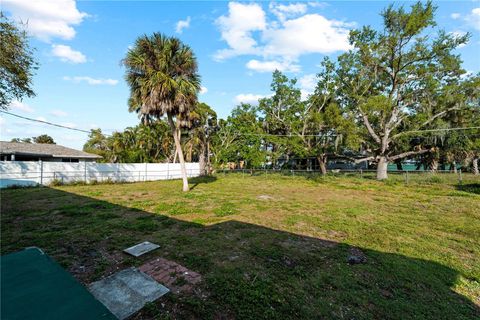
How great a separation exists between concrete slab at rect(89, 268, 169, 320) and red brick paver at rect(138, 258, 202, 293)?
0.36 feet

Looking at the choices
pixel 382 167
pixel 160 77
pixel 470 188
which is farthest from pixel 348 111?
pixel 160 77

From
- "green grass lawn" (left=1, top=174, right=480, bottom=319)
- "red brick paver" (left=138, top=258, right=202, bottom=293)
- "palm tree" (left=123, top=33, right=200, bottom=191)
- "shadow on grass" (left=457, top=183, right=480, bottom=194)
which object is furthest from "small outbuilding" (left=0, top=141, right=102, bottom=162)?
"shadow on grass" (left=457, top=183, right=480, bottom=194)

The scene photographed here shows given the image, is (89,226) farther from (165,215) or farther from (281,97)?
(281,97)

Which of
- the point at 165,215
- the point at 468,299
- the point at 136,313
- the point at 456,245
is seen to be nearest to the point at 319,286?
the point at 468,299

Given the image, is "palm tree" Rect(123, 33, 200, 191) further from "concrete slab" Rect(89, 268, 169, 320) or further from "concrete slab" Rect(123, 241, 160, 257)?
"concrete slab" Rect(89, 268, 169, 320)

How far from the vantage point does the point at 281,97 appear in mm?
24562

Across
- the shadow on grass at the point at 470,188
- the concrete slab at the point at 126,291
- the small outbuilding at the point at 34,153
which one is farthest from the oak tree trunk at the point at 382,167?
the small outbuilding at the point at 34,153

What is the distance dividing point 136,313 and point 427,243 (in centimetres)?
619

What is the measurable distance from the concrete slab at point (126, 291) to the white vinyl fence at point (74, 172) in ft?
47.0

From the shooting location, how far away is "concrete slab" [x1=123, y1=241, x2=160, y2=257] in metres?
4.11

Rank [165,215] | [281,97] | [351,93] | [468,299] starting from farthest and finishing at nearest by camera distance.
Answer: [281,97]
[351,93]
[165,215]
[468,299]

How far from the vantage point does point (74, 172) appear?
14.8 metres

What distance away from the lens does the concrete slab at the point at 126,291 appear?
2654 millimetres

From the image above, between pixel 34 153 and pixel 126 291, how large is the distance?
2235cm
